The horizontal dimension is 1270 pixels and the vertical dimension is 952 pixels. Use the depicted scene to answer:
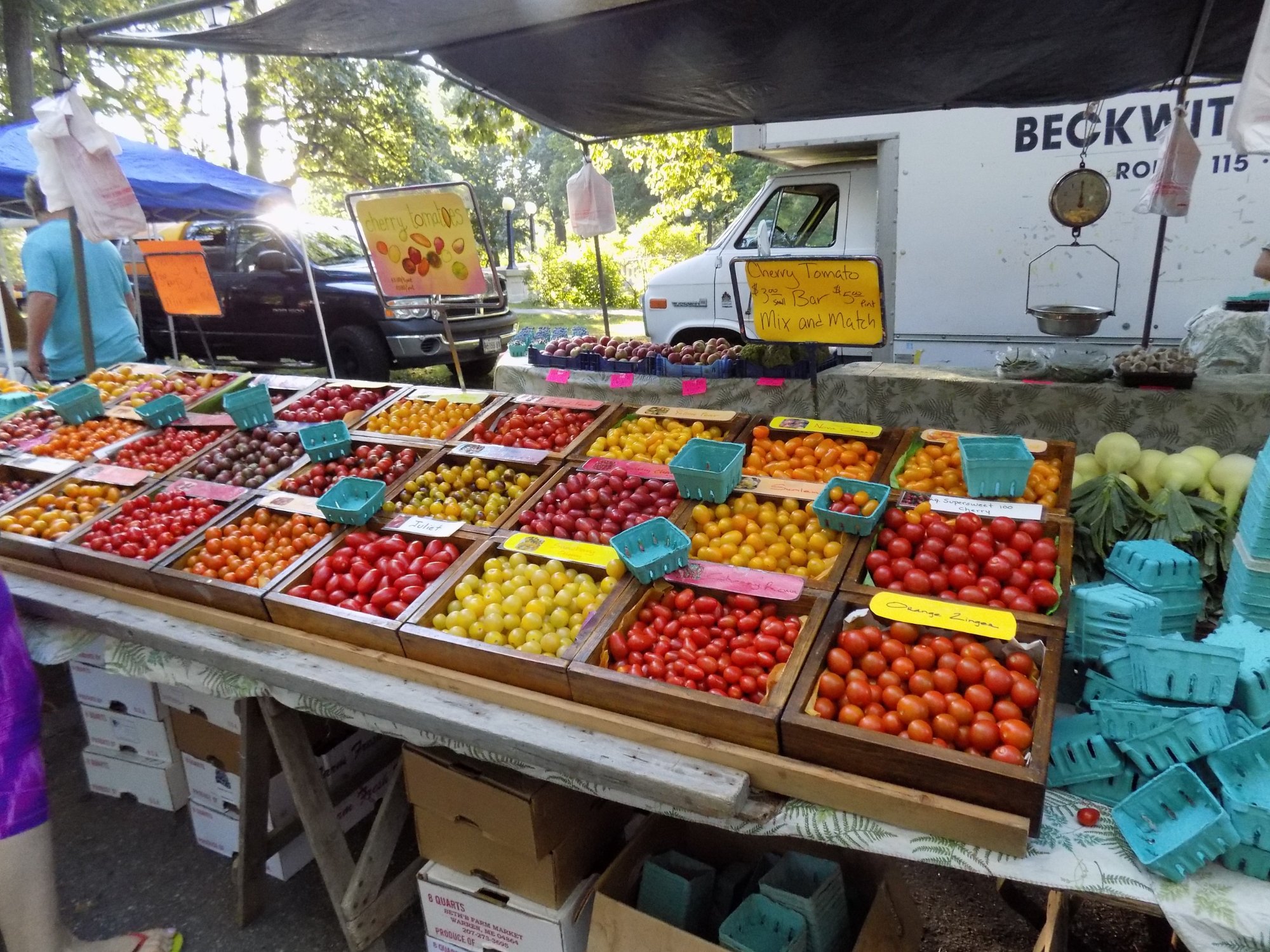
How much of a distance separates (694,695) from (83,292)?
15.0 feet

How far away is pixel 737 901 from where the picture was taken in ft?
7.00

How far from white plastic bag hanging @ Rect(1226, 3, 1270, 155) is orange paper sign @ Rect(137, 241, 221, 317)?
483cm

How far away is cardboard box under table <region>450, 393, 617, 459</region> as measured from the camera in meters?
2.90

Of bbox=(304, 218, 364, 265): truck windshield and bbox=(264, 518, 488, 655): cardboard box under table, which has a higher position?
bbox=(304, 218, 364, 265): truck windshield

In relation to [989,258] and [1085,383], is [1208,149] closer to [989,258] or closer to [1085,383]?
[989,258]

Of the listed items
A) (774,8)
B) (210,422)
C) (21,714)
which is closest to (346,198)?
(210,422)

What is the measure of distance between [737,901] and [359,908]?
1.12 m

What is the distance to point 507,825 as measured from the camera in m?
1.97

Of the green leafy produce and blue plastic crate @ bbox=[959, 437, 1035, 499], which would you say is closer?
blue plastic crate @ bbox=[959, 437, 1035, 499]

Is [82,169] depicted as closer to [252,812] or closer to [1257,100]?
[252,812]

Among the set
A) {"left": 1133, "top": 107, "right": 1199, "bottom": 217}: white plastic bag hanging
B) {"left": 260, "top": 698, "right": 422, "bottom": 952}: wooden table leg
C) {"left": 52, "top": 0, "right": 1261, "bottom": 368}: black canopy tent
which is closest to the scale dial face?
{"left": 1133, "top": 107, "right": 1199, "bottom": 217}: white plastic bag hanging

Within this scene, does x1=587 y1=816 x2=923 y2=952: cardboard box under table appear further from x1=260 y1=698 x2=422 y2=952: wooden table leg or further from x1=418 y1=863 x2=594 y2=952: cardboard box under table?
x1=260 y1=698 x2=422 y2=952: wooden table leg

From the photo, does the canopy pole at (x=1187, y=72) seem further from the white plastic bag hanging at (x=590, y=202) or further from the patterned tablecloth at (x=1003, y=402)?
the white plastic bag hanging at (x=590, y=202)

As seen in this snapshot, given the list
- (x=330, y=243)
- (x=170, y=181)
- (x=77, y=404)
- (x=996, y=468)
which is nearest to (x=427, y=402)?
(x=77, y=404)
